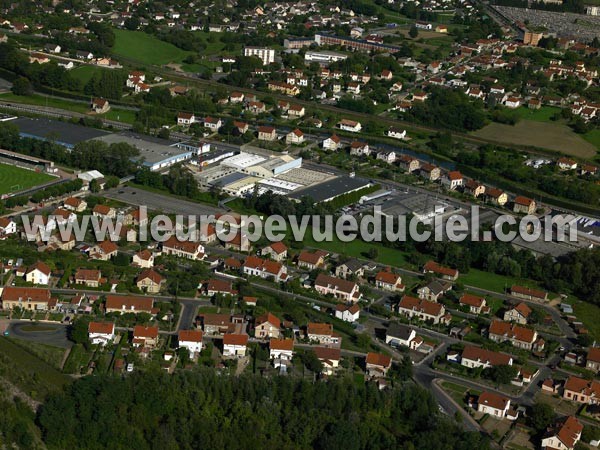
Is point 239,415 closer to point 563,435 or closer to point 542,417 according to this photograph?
point 542,417

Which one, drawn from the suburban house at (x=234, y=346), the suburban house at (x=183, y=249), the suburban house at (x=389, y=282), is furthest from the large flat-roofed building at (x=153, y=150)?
the suburban house at (x=234, y=346)

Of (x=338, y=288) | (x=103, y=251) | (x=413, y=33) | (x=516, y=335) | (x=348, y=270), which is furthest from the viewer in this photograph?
(x=413, y=33)

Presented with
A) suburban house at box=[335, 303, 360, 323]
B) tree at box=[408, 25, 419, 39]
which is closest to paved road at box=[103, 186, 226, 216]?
suburban house at box=[335, 303, 360, 323]

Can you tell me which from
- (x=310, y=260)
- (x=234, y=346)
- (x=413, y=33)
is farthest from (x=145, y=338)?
(x=413, y=33)

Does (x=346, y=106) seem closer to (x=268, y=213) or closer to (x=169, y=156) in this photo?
(x=169, y=156)

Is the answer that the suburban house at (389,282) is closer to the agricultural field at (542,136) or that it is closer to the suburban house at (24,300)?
the suburban house at (24,300)

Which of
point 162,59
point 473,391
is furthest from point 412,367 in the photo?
point 162,59

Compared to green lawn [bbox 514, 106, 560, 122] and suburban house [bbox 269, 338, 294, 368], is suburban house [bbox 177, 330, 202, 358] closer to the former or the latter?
suburban house [bbox 269, 338, 294, 368]
